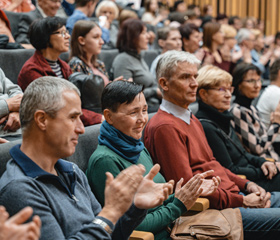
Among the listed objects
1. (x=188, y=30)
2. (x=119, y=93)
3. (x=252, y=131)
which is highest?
(x=119, y=93)

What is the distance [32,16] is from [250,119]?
4.08 feet

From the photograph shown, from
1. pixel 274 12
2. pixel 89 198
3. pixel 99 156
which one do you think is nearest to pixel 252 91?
pixel 99 156

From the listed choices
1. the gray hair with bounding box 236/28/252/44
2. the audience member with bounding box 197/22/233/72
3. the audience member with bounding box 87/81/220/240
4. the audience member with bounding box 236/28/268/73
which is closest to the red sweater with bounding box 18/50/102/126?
the audience member with bounding box 87/81/220/240

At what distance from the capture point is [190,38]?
8.85 feet

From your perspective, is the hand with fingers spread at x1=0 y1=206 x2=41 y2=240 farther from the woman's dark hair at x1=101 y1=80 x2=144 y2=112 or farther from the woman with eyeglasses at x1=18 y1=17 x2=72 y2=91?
the woman with eyeglasses at x1=18 y1=17 x2=72 y2=91

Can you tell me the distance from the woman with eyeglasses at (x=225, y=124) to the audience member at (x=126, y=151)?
471mm

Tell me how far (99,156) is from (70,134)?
238 mm

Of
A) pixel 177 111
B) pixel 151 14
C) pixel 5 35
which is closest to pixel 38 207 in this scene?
pixel 177 111

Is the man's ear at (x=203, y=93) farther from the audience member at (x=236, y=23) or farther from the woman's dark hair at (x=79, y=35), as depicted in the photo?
the audience member at (x=236, y=23)

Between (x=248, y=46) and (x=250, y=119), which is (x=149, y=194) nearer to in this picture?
(x=250, y=119)

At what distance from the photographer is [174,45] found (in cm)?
258

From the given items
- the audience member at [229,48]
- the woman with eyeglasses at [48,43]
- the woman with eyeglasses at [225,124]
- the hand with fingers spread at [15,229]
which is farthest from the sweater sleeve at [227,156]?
the audience member at [229,48]

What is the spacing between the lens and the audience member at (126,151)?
1.01 metres

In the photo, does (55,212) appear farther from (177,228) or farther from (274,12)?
(274,12)
